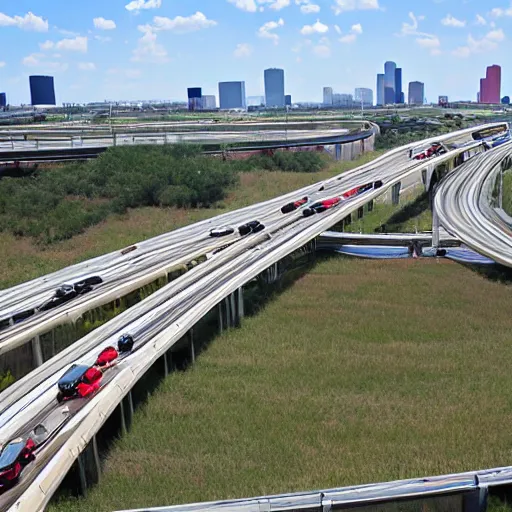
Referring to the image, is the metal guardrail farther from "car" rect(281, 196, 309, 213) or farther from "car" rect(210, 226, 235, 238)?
"car" rect(281, 196, 309, 213)

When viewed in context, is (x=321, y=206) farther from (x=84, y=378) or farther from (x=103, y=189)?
(x=84, y=378)

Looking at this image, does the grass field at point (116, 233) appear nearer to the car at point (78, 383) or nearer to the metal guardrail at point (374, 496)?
the car at point (78, 383)

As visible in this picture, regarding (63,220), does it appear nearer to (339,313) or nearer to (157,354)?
(339,313)

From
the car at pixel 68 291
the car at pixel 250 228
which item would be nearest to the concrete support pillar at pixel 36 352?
the car at pixel 68 291

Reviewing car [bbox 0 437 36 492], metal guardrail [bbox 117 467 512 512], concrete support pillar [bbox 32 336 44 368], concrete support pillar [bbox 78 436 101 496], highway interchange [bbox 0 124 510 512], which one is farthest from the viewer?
concrete support pillar [bbox 32 336 44 368]

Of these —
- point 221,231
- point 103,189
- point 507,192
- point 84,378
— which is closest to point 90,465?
point 84,378

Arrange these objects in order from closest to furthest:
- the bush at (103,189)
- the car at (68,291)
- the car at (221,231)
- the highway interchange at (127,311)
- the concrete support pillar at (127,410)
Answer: the highway interchange at (127,311), the concrete support pillar at (127,410), the car at (68,291), the car at (221,231), the bush at (103,189)

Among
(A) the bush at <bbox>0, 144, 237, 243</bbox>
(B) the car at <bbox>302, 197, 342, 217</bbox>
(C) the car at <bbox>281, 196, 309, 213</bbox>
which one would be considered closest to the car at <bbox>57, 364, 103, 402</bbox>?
(B) the car at <bbox>302, 197, 342, 217</bbox>
